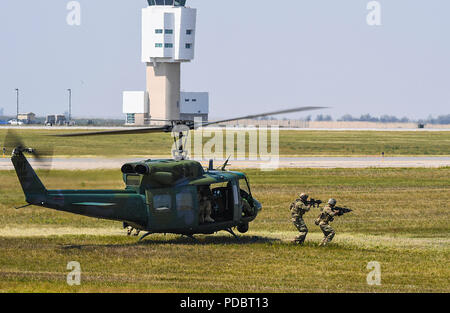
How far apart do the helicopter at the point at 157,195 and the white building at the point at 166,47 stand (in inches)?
4919

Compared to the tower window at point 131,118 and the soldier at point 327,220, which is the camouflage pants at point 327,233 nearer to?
the soldier at point 327,220

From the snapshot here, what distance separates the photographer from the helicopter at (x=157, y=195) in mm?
22250

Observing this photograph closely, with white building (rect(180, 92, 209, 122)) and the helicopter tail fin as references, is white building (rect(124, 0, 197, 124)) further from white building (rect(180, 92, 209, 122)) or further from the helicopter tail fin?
the helicopter tail fin

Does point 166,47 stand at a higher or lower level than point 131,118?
higher

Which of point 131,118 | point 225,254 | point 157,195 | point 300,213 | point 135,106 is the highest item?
point 135,106

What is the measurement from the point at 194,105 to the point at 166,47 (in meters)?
34.3

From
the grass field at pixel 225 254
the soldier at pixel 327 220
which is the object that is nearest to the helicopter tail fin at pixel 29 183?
the grass field at pixel 225 254

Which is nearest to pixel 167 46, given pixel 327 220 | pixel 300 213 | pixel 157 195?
→ pixel 300 213

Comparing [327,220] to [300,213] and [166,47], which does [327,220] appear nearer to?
[300,213]

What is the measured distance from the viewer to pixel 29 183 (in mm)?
22156
